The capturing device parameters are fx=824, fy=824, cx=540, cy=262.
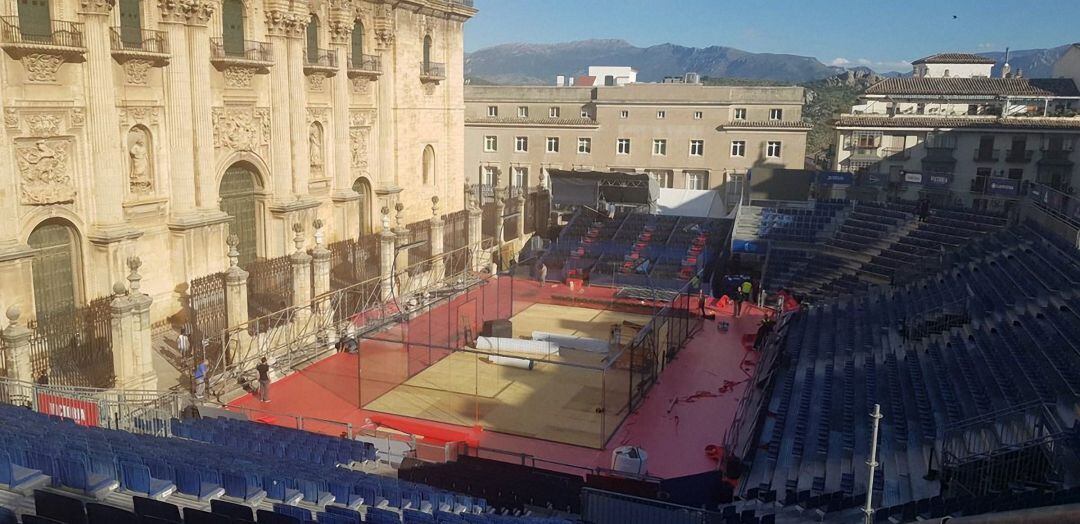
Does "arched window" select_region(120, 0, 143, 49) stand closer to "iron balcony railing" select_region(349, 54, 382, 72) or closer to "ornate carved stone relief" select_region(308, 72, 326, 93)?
"ornate carved stone relief" select_region(308, 72, 326, 93)

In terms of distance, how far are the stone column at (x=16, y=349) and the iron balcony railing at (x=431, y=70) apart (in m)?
26.2

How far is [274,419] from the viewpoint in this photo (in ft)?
76.5

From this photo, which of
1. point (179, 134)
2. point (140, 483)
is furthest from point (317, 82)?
point (140, 483)

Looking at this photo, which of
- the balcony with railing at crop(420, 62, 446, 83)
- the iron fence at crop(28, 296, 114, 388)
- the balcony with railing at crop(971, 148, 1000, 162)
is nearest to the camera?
the iron fence at crop(28, 296, 114, 388)

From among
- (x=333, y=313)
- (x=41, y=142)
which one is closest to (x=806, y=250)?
(x=333, y=313)

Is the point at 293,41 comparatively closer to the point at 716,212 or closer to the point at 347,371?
the point at 347,371

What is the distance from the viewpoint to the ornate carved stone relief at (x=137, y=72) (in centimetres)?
2585

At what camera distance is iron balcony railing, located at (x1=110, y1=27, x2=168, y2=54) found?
84.7 ft

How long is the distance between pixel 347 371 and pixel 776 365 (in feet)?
45.3

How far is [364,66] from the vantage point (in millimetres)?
37781

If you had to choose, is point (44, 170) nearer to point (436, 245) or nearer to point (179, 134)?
point (179, 134)

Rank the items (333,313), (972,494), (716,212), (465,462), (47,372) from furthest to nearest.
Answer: (716,212) < (333,313) < (47,372) < (465,462) < (972,494)

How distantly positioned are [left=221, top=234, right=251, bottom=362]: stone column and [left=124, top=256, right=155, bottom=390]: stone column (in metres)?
3.19

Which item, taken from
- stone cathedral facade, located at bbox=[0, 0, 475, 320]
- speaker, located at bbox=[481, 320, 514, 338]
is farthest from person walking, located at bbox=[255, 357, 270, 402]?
speaker, located at bbox=[481, 320, 514, 338]
